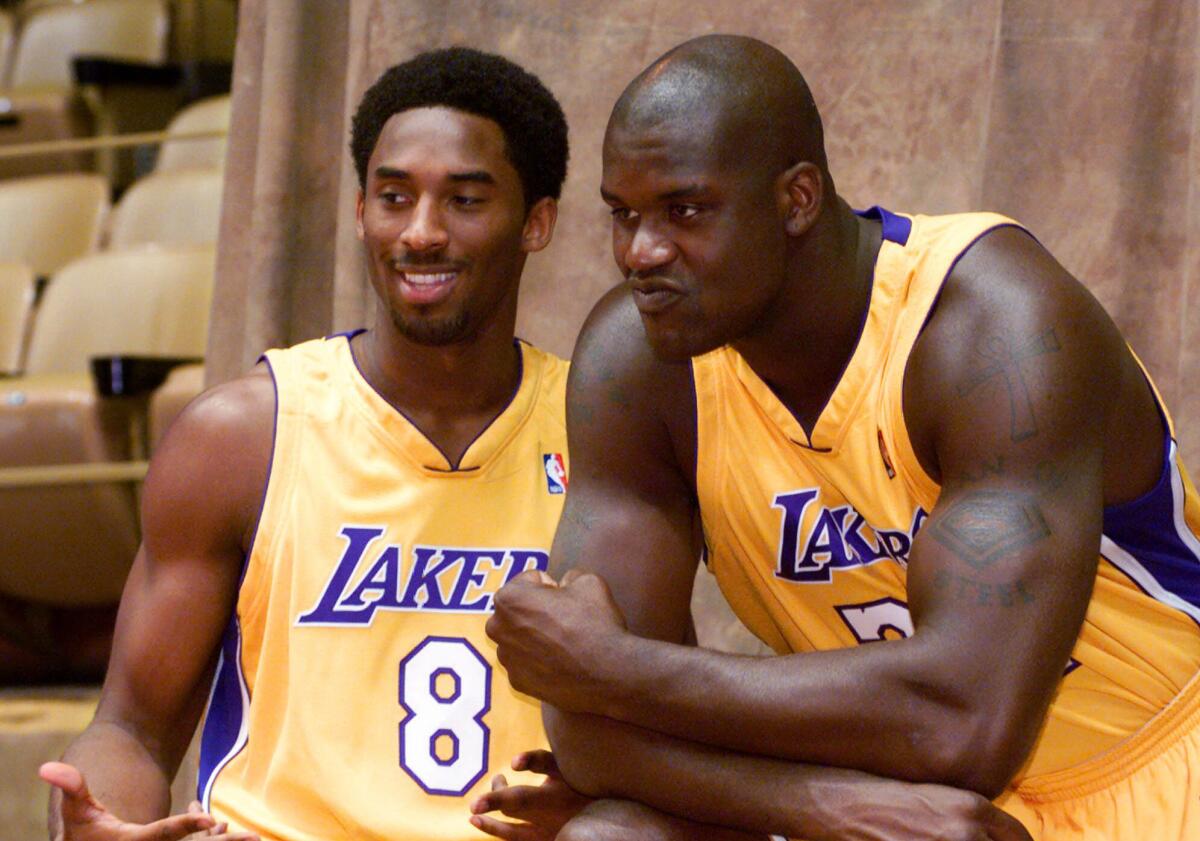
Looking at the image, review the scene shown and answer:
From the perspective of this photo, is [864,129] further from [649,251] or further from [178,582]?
[178,582]

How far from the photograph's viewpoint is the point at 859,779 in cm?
188

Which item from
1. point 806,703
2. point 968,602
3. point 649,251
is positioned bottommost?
point 806,703

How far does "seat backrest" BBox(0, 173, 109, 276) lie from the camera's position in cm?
512

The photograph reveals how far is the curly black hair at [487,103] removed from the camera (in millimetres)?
2652

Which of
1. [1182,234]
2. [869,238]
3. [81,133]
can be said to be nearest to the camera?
[869,238]

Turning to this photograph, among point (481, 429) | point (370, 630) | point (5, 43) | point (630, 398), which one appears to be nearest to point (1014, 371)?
point (630, 398)

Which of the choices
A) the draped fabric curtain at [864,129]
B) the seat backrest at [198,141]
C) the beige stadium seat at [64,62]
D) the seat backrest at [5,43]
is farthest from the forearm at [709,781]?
the seat backrest at [5,43]

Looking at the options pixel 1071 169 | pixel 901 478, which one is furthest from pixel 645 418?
pixel 1071 169

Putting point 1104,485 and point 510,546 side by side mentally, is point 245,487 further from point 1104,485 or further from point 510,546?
point 1104,485

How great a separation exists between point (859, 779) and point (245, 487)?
1.08 m

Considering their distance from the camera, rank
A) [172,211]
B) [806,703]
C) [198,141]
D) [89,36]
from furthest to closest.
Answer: [89,36], [198,141], [172,211], [806,703]

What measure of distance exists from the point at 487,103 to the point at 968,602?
1.23 meters

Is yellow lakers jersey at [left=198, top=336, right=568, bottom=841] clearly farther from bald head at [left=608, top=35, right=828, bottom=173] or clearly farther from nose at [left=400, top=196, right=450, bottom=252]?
bald head at [left=608, top=35, right=828, bottom=173]

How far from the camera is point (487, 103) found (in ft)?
8.71
